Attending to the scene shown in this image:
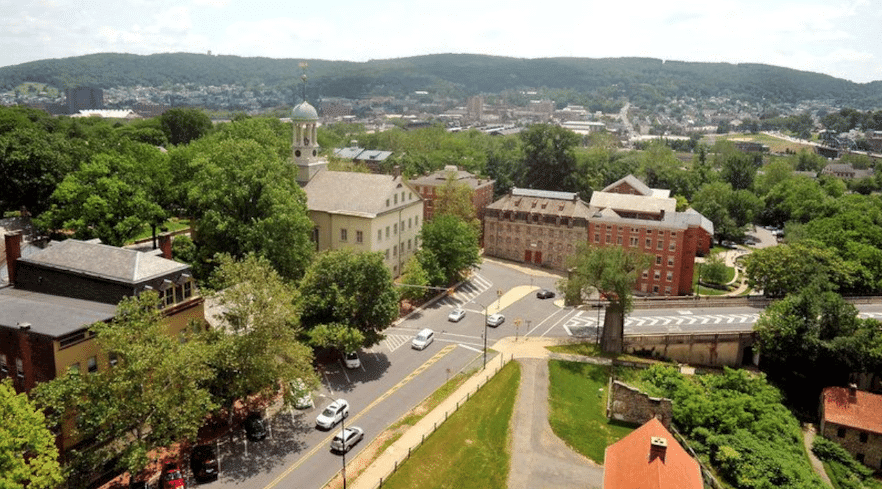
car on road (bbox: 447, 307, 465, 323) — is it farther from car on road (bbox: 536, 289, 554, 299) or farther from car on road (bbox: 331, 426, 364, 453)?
car on road (bbox: 331, 426, 364, 453)

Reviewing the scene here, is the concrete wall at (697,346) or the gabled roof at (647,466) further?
the concrete wall at (697,346)

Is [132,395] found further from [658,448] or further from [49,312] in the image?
[658,448]

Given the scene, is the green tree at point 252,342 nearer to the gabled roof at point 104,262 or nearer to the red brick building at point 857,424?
the gabled roof at point 104,262

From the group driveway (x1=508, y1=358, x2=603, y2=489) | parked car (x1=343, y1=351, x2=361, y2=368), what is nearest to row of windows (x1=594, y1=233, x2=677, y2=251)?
driveway (x1=508, y1=358, x2=603, y2=489)

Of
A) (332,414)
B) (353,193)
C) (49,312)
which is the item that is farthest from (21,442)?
(353,193)

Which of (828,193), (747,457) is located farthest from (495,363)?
(828,193)

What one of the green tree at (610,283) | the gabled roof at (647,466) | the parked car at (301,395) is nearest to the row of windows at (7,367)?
the parked car at (301,395)
